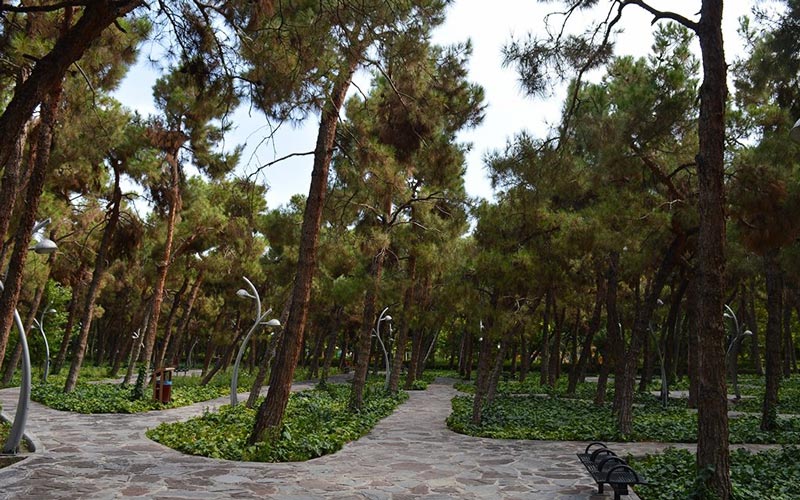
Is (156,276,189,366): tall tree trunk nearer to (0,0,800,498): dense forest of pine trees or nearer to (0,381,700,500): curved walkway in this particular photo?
(0,0,800,498): dense forest of pine trees

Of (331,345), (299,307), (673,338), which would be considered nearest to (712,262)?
(299,307)

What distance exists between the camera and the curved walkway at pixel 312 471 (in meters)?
6.34

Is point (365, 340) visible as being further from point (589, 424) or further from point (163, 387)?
point (163, 387)

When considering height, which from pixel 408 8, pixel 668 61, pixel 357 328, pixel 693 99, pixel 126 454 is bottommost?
pixel 126 454

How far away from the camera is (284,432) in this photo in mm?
8852

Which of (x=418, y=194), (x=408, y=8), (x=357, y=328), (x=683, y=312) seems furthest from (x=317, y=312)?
(x=408, y=8)

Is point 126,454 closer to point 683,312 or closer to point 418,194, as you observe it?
point 418,194

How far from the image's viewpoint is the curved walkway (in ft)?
20.8

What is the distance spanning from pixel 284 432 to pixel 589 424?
678 centimetres

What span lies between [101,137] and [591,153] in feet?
31.6

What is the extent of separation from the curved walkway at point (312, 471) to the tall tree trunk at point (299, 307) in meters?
0.91

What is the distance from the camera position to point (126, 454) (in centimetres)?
829

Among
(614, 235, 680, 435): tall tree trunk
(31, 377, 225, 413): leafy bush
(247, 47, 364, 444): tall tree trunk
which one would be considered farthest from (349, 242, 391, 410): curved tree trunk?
(614, 235, 680, 435): tall tree trunk

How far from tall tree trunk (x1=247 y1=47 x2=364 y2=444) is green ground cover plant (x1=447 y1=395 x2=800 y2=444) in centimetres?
446
